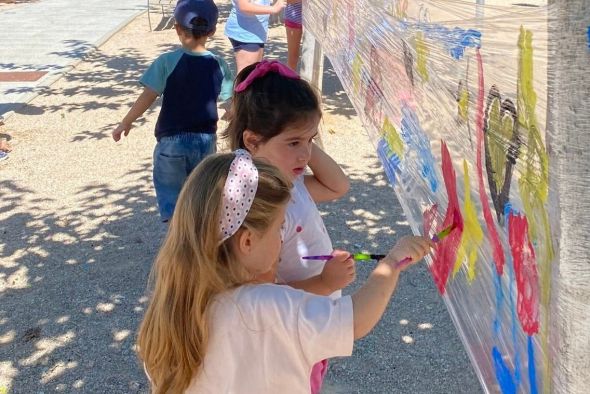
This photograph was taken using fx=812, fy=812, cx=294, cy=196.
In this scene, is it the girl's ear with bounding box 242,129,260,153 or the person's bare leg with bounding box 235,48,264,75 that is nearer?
the girl's ear with bounding box 242,129,260,153

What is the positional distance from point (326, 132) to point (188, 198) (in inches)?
211

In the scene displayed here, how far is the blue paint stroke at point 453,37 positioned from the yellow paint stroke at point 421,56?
2 centimetres

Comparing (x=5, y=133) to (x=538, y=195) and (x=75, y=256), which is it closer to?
(x=75, y=256)

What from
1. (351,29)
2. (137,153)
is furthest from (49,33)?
(351,29)

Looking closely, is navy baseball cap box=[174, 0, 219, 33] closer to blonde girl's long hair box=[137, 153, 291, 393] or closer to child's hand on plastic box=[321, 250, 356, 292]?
child's hand on plastic box=[321, 250, 356, 292]

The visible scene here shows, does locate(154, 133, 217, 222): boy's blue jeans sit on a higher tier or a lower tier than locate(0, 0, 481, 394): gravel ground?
higher

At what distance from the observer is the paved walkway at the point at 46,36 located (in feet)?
30.5

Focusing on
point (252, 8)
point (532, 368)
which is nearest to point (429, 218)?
point (532, 368)

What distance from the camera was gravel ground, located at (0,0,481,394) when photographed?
3.52m

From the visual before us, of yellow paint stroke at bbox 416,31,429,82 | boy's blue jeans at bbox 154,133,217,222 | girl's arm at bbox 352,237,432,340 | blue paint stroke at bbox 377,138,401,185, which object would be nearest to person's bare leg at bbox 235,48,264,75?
boy's blue jeans at bbox 154,133,217,222

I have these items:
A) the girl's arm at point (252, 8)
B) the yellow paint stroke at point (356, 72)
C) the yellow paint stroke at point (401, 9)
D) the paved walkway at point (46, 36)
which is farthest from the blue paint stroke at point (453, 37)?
the paved walkway at point (46, 36)

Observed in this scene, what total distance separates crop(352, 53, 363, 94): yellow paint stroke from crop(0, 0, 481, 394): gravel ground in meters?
1.19

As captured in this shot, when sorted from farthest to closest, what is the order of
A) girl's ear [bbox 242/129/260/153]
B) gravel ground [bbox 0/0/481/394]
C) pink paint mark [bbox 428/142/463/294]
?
gravel ground [bbox 0/0/481/394] < girl's ear [bbox 242/129/260/153] < pink paint mark [bbox 428/142/463/294]

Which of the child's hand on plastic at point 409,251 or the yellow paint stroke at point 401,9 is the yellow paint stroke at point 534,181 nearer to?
the child's hand on plastic at point 409,251
